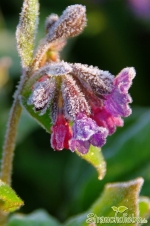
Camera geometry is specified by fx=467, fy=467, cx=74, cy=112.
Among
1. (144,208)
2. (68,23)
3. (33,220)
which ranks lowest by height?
(144,208)

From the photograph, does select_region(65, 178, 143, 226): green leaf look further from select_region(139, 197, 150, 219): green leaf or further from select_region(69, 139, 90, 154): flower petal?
select_region(69, 139, 90, 154): flower petal

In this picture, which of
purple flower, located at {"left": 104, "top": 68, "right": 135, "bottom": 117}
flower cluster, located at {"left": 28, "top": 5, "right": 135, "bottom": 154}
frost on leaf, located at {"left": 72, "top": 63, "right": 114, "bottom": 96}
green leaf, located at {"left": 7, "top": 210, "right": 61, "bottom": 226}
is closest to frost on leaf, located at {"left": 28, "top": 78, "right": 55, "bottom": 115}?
flower cluster, located at {"left": 28, "top": 5, "right": 135, "bottom": 154}

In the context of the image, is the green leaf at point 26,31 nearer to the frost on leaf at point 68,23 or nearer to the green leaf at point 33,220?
the frost on leaf at point 68,23

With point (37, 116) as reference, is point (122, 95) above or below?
below

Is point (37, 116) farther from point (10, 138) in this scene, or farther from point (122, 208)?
point (122, 208)

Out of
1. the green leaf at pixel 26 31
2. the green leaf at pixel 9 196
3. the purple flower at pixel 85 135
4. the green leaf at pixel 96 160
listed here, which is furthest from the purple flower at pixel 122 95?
the green leaf at pixel 9 196

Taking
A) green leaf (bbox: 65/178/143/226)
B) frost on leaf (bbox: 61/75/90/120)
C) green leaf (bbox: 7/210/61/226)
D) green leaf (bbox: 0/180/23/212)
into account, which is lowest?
green leaf (bbox: 65/178/143/226)

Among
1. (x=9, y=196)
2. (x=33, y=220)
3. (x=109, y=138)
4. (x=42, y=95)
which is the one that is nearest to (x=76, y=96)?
(x=42, y=95)

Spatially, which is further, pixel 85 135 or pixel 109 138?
pixel 109 138
